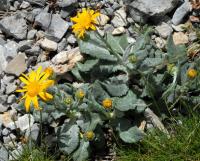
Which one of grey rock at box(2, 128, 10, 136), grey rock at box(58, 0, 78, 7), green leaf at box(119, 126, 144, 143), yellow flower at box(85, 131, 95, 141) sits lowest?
grey rock at box(2, 128, 10, 136)

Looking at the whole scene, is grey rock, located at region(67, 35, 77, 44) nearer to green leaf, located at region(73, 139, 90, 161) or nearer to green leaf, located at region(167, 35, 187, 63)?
green leaf, located at region(167, 35, 187, 63)

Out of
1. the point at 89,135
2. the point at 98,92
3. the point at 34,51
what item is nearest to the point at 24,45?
the point at 34,51

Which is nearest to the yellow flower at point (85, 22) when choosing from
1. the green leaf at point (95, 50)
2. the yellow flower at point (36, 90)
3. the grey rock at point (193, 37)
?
the green leaf at point (95, 50)

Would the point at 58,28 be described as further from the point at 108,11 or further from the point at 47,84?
the point at 47,84

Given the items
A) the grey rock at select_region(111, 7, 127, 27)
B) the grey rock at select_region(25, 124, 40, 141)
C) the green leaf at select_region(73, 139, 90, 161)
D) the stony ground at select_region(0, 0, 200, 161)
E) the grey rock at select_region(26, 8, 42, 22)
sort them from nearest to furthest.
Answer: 1. the green leaf at select_region(73, 139, 90, 161)
2. the grey rock at select_region(25, 124, 40, 141)
3. the stony ground at select_region(0, 0, 200, 161)
4. the grey rock at select_region(111, 7, 127, 27)
5. the grey rock at select_region(26, 8, 42, 22)

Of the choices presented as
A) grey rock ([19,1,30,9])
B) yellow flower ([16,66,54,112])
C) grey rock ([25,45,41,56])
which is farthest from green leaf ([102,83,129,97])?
grey rock ([19,1,30,9])

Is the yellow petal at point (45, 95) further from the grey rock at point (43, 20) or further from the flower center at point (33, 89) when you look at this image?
the grey rock at point (43, 20)
